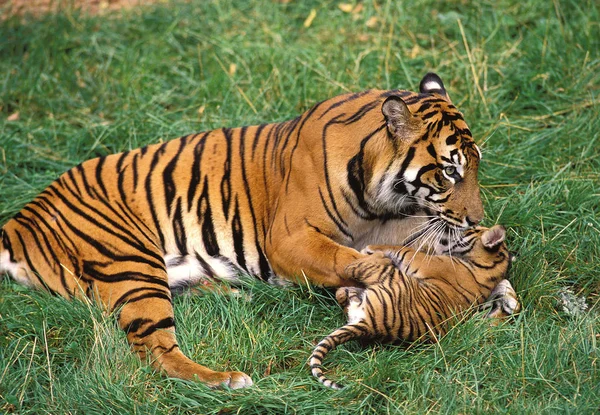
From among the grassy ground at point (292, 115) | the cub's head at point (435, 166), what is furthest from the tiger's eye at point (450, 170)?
the grassy ground at point (292, 115)

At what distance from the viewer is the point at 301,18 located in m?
7.18

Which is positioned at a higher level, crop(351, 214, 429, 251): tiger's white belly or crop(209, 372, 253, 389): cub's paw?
crop(351, 214, 429, 251): tiger's white belly

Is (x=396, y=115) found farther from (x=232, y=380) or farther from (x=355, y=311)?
(x=232, y=380)

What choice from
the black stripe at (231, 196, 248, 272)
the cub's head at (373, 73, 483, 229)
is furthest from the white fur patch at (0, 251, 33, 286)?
the cub's head at (373, 73, 483, 229)

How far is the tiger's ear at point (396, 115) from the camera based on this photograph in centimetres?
410

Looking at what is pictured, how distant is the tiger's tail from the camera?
148 inches

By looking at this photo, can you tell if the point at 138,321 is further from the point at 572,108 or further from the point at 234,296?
the point at 572,108

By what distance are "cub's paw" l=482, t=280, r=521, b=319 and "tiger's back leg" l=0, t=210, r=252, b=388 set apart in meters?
1.50

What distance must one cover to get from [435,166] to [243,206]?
1148mm

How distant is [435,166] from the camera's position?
13.9 ft

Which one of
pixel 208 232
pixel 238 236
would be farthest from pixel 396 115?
pixel 208 232

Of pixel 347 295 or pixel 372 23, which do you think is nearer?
pixel 347 295

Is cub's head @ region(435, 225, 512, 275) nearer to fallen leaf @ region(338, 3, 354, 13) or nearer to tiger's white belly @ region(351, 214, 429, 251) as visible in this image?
tiger's white belly @ region(351, 214, 429, 251)

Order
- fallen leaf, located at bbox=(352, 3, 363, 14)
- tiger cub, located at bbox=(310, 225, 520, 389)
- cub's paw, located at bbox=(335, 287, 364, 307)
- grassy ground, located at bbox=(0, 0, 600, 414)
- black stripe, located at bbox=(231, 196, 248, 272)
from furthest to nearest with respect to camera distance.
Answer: fallen leaf, located at bbox=(352, 3, 363, 14) → black stripe, located at bbox=(231, 196, 248, 272) → cub's paw, located at bbox=(335, 287, 364, 307) → tiger cub, located at bbox=(310, 225, 520, 389) → grassy ground, located at bbox=(0, 0, 600, 414)
